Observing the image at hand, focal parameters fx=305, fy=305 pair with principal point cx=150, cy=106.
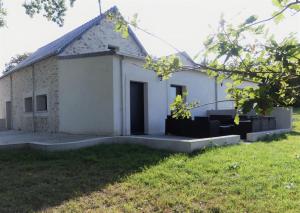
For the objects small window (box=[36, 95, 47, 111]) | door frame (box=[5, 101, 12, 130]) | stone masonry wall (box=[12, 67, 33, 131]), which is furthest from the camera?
door frame (box=[5, 101, 12, 130])

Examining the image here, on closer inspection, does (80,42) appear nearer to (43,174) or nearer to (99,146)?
(99,146)

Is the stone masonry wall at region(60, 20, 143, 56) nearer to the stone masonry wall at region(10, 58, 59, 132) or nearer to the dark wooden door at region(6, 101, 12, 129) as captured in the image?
the stone masonry wall at region(10, 58, 59, 132)

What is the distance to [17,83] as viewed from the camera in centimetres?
1841

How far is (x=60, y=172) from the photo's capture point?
22.2 feet

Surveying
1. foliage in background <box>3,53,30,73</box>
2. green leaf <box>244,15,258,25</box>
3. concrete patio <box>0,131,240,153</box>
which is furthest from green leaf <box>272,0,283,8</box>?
foliage in background <box>3,53,30,73</box>

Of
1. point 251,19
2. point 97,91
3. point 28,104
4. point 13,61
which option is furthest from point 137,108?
point 13,61

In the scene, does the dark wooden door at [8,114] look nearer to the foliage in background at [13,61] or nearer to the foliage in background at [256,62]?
the foliage in background at [256,62]

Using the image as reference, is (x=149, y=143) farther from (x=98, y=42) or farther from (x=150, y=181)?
(x=98, y=42)

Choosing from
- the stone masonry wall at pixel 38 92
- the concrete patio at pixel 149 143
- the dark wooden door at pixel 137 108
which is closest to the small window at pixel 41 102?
the stone masonry wall at pixel 38 92

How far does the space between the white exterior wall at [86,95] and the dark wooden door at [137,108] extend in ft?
4.53

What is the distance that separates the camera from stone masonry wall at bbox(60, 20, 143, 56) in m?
15.3

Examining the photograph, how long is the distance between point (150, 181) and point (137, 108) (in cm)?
712

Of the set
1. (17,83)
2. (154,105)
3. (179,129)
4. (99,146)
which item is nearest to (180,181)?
(99,146)

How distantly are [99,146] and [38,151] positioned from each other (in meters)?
1.77
